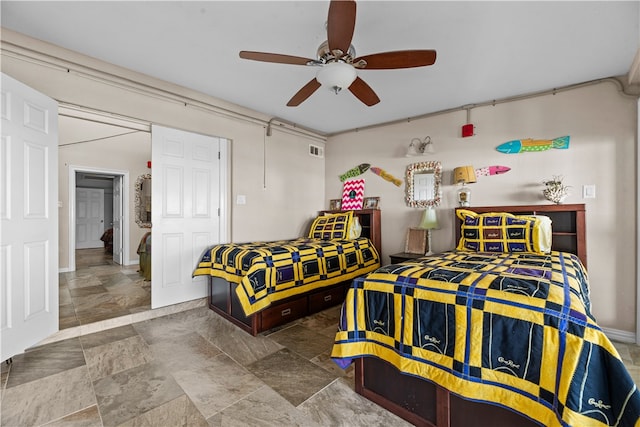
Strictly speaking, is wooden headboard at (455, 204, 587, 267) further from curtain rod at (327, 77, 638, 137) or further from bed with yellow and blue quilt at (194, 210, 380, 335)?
bed with yellow and blue quilt at (194, 210, 380, 335)

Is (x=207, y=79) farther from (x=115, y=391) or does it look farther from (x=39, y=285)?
(x=115, y=391)

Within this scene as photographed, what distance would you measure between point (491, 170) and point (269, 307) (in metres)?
2.92

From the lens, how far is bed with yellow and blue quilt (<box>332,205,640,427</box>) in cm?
101

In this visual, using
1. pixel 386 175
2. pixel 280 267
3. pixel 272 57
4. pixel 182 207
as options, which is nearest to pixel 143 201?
pixel 182 207

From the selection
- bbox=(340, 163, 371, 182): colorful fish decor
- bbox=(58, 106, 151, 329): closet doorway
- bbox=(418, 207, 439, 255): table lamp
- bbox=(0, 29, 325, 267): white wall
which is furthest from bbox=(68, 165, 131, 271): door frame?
bbox=(418, 207, 439, 255): table lamp

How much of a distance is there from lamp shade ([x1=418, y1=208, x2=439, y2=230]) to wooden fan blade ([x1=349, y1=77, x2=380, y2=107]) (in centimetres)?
173

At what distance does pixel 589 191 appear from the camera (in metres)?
2.79

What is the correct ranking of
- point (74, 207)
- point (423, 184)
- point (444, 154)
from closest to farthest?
point (444, 154), point (423, 184), point (74, 207)

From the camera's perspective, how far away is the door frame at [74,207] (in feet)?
17.0

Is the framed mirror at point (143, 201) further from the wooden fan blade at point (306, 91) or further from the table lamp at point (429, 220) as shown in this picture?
the table lamp at point (429, 220)

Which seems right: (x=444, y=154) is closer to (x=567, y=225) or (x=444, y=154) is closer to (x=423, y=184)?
(x=423, y=184)

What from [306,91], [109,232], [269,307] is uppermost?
[306,91]

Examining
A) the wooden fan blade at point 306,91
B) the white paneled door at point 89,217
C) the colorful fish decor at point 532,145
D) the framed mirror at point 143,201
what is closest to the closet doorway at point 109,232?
the framed mirror at point 143,201

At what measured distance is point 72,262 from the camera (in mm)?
5188
